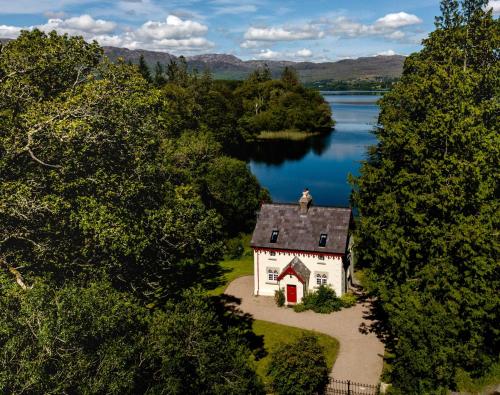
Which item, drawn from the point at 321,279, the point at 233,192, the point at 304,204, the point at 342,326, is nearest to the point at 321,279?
the point at 321,279

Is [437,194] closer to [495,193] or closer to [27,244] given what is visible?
[495,193]

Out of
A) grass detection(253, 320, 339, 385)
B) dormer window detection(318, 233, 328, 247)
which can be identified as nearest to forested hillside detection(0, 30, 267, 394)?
grass detection(253, 320, 339, 385)

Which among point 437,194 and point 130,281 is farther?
point 437,194

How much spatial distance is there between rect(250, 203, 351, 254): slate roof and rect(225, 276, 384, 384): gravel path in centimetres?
460

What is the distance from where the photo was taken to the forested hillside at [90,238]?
1369cm

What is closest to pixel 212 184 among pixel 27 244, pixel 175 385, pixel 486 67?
pixel 486 67

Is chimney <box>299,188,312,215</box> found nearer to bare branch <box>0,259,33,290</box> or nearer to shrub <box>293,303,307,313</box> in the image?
shrub <box>293,303,307,313</box>

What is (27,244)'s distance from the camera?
18328 millimetres

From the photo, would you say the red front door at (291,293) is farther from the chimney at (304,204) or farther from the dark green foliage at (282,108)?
the dark green foliage at (282,108)

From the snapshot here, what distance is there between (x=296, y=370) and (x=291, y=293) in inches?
552

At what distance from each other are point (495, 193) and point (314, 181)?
2393 inches

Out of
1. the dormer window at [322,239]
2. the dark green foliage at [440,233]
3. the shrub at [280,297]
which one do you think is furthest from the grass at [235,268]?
the dark green foliage at [440,233]

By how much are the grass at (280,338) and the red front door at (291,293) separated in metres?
4.03

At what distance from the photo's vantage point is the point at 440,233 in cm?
2569
